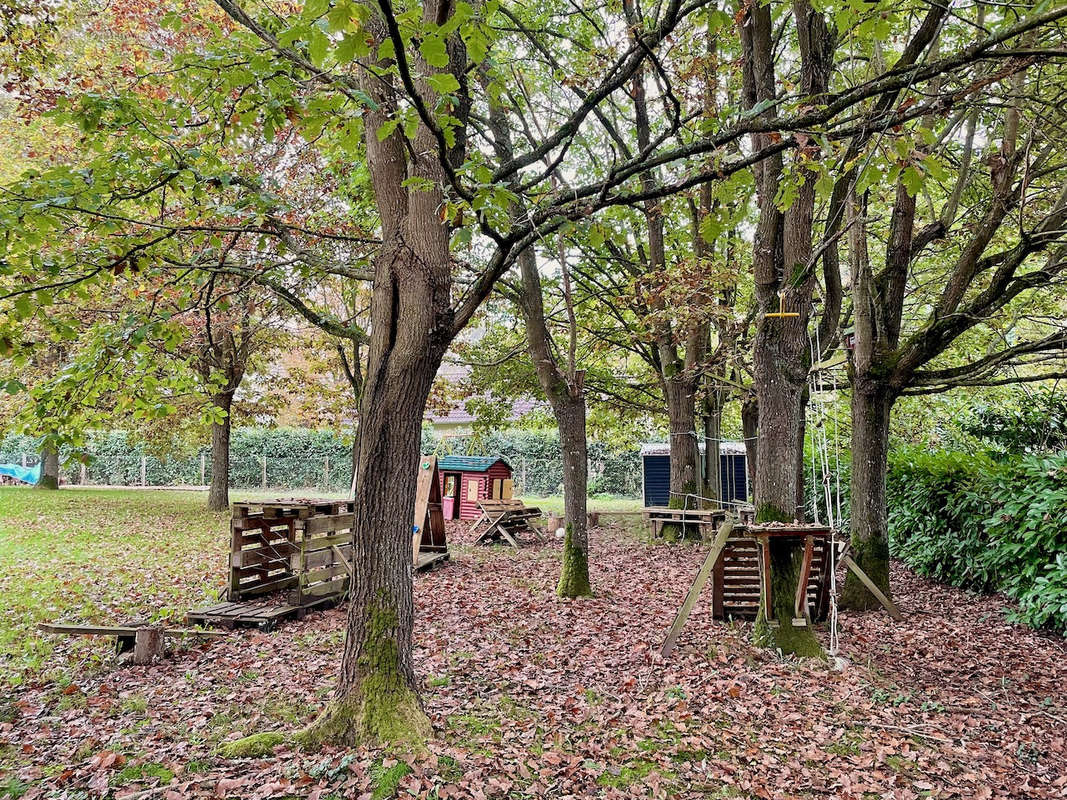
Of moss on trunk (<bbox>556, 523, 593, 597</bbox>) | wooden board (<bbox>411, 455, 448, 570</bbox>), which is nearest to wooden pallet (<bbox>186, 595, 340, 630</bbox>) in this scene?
moss on trunk (<bbox>556, 523, 593, 597</bbox>)

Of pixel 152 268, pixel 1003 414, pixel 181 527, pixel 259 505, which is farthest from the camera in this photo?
pixel 181 527

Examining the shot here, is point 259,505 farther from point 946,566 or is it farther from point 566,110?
point 946,566

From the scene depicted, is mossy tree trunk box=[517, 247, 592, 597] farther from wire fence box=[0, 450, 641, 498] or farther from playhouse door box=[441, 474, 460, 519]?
wire fence box=[0, 450, 641, 498]

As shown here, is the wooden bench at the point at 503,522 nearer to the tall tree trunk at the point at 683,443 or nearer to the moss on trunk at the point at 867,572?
the tall tree trunk at the point at 683,443

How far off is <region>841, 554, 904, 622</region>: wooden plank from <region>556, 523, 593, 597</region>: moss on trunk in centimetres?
310

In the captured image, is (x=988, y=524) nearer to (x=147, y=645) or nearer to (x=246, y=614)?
(x=246, y=614)

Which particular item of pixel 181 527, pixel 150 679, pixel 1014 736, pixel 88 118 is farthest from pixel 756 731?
pixel 181 527

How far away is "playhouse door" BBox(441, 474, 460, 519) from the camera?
17422 millimetres

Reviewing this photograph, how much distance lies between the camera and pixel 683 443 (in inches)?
535

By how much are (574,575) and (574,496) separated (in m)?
1.02

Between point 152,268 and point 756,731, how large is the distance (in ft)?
17.5

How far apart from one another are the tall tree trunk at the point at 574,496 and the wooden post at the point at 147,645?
453 centimetres

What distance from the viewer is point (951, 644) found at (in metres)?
6.67

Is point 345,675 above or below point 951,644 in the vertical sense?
above
